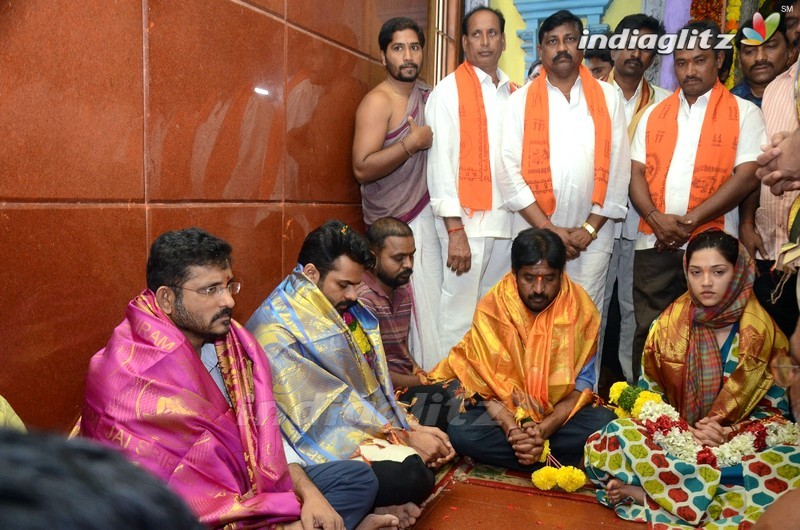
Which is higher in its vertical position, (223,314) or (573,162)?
(573,162)

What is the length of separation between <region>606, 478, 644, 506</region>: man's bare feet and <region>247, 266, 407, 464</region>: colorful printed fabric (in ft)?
3.10

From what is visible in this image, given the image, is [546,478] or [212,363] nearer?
[212,363]

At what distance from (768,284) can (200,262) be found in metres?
2.94

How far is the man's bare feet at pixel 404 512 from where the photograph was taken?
8.80ft

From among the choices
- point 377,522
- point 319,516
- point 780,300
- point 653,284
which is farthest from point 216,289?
point 780,300

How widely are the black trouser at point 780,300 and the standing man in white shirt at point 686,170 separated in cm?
36

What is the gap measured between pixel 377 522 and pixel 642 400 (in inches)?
51.7

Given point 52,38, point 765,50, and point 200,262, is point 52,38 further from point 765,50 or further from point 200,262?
point 765,50

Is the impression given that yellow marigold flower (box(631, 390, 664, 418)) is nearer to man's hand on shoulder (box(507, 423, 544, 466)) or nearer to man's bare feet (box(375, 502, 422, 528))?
man's hand on shoulder (box(507, 423, 544, 466))

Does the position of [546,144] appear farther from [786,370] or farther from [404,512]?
[786,370]

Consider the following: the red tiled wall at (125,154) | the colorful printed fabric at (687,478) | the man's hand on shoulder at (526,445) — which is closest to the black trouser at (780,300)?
the colorful printed fabric at (687,478)

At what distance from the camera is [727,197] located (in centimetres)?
375

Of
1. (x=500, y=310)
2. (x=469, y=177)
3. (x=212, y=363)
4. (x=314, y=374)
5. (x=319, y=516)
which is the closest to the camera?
(x=319, y=516)

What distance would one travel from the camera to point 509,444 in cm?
330
